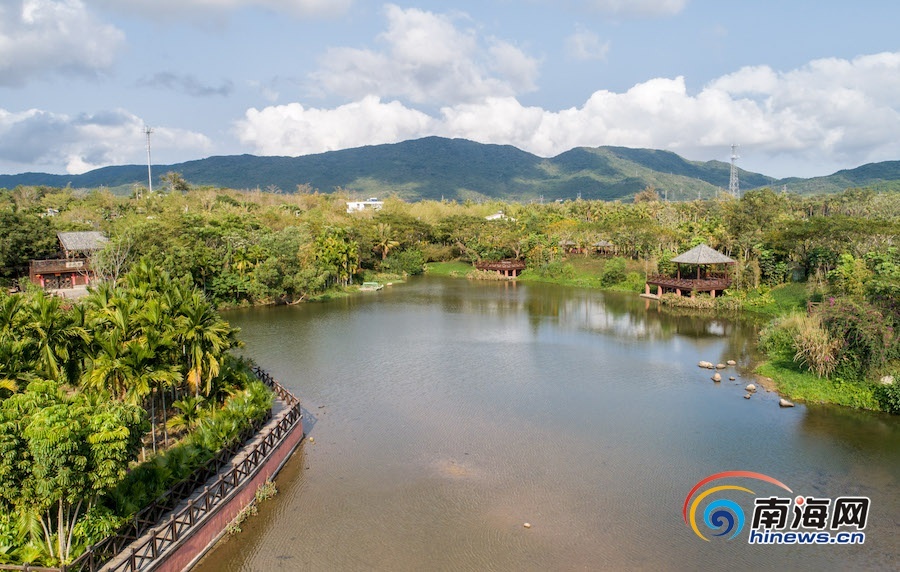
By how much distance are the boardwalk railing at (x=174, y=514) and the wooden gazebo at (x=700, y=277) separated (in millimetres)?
36433

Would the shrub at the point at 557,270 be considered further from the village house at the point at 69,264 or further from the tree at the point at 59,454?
the tree at the point at 59,454

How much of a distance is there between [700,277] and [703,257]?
343 centimetres

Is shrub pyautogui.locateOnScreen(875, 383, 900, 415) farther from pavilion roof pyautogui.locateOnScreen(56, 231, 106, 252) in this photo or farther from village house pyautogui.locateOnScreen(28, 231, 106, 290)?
pavilion roof pyautogui.locateOnScreen(56, 231, 106, 252)

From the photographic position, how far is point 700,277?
47375mm

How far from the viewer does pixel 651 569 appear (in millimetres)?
12555

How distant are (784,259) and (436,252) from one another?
40585mm

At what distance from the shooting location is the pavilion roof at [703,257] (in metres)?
44.0

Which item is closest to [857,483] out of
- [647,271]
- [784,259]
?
[784,259]

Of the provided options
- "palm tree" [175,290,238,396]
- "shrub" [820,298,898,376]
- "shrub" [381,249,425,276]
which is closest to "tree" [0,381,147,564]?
A: "palm tree" [175,290,238,396]

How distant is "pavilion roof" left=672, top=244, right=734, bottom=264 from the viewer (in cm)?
4403

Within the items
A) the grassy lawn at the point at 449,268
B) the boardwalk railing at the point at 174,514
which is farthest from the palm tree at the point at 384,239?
the boardwalk railing at the point at 174,514

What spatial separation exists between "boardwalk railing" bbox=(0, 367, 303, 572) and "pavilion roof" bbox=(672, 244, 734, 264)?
3635 centimetres

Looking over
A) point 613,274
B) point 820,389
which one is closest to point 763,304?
point 613,274

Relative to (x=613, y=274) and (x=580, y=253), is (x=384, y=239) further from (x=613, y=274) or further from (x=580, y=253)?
(x=613, y=274)
